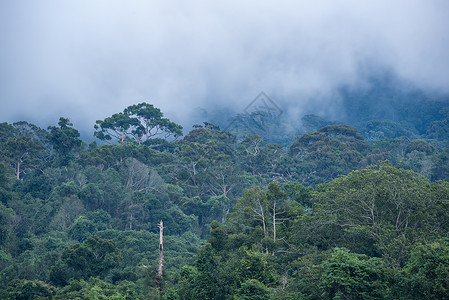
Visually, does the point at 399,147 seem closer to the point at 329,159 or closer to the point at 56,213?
the point at 329,159

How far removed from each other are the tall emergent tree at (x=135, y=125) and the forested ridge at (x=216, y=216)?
0.52 feet

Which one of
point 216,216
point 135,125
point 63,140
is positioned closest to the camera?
point 216,216

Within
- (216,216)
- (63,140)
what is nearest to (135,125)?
(63,140)

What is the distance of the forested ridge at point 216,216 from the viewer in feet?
54.7

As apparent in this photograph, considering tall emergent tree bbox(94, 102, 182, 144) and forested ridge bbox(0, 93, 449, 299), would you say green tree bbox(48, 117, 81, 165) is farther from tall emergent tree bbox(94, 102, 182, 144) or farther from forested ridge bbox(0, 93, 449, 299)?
tall emergent tree bbox(94, 102, 182, 144)

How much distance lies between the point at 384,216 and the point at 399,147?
33817mm

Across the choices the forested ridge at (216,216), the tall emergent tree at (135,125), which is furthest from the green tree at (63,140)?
the tall emergent tree at (135,125)

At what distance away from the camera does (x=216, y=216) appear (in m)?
39.6

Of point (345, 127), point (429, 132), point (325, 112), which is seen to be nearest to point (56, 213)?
point (345, 127)

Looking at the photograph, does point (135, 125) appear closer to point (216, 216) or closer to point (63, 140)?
point (63, 140)

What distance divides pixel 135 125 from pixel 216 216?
16889mm

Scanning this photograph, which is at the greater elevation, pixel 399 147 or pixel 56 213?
pixel 399 147

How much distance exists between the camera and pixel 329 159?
148 feet

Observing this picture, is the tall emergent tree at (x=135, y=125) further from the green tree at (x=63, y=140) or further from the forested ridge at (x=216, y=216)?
the green tree at (x=63, y=140)
